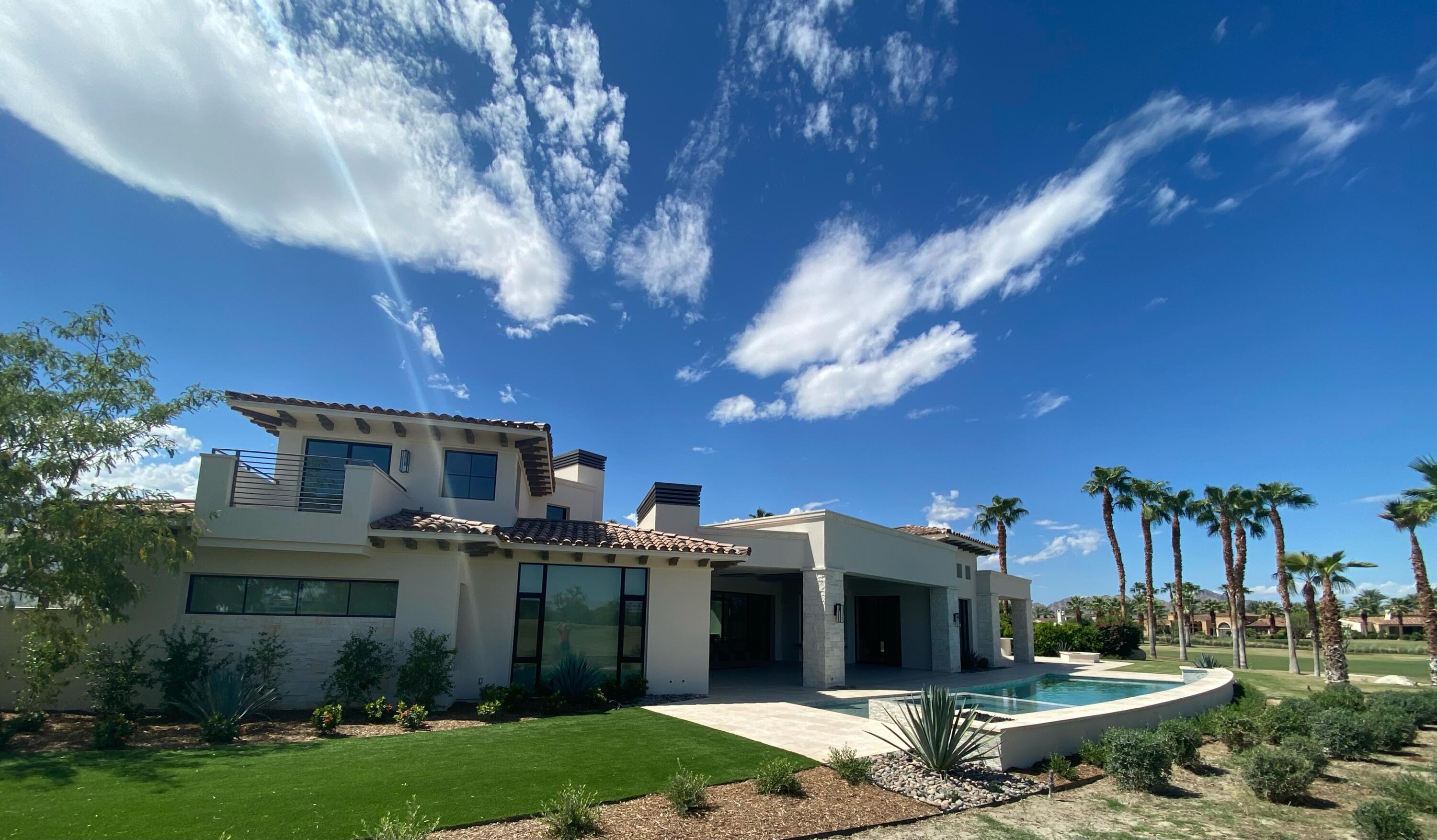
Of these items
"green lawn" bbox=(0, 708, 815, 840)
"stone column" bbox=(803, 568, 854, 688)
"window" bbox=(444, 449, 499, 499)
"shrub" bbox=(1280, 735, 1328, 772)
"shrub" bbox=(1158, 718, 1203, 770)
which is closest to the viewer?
"green lawn" bbox=(0, 708, 815, 840)

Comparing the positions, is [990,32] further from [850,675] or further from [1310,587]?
[1310,587]

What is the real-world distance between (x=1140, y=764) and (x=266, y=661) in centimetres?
1501

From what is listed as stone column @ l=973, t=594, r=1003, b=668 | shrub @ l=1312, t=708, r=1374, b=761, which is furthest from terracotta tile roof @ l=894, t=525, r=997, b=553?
shrub @ l=1312, t=708, r=1374, b=761

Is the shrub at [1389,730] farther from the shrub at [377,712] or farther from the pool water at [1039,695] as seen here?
the shrub at [377,712]

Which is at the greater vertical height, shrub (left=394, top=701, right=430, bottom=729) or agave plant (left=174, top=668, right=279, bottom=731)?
agave plant (left=174, top=668, right=279, bottom=731)

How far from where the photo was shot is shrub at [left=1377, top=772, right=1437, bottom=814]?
8875 millimetres

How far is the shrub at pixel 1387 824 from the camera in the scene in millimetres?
7691

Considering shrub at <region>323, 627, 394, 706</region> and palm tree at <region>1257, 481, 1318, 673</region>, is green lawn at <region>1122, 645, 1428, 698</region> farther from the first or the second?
shrub at <region>323, 627, 394, 706</region>

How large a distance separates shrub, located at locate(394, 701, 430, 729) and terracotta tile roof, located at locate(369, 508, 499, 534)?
3364mm

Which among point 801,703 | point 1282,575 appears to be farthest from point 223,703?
point 1282,575

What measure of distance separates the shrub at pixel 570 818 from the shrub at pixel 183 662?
8758 mm

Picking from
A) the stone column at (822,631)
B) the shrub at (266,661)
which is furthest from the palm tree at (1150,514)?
the shrub at (266,661)

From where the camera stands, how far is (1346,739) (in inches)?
498

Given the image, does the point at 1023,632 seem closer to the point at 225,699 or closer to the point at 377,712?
the point at 377,712
